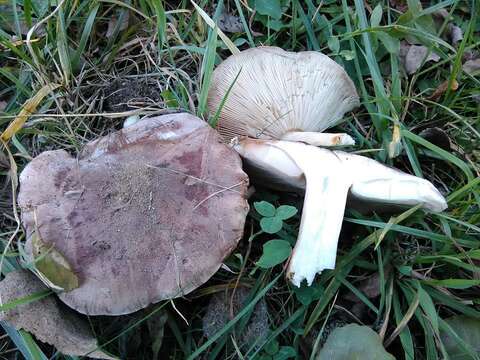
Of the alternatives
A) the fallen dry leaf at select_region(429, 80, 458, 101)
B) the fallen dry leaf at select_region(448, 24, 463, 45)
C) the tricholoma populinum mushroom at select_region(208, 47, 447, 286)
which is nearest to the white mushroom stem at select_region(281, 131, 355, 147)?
the tricholoma populinum mushroom at select_region(208, 47, 447, 286)

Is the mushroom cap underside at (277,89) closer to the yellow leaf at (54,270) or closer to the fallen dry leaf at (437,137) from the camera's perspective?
the fallen dry leaf at (437,137)

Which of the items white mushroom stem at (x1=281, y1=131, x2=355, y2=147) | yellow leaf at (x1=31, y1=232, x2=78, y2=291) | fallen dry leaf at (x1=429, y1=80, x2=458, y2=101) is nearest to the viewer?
yellow leaf at (x1=31, y1=232, x2=78, y2=291)

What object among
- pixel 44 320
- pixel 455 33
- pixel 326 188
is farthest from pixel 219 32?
pixel 44 320

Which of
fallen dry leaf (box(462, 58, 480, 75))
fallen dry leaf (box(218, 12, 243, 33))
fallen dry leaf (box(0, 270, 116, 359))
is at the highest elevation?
fallen dry leaf (box(218, 12, 243, 33))

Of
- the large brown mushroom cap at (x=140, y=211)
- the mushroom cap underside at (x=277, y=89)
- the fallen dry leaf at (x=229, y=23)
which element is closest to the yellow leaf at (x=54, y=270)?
the large brown mushroom cap at (x=140, y=211)

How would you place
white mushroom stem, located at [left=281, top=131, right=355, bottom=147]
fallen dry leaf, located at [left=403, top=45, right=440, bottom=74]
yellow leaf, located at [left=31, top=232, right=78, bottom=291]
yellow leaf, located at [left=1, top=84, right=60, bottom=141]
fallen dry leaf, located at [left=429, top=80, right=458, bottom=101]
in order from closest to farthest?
yellow leaf, located at [left=31, top=232, right=78, bottom=291] < white mushroom stem, located at [left=281, top=131, right=355, bottom=147] < yellow leaf, located at [left=1, top=84, right=60, bottom=141] < fallen dry leaf, located at [left=429, top=80, right=458, bottom=101] < fallen dry leaf, located at [left=403, top=45, right=440, bottom=74]

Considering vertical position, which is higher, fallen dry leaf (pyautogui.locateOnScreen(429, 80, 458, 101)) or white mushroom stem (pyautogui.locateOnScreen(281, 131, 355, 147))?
white mushroom stem (pyautogui.locateOnScreen(281, 131, 355, 147))

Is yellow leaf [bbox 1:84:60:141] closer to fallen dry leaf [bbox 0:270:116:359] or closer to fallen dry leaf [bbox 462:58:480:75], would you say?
fallen dry leaf [bbox 0:270:116:359]
